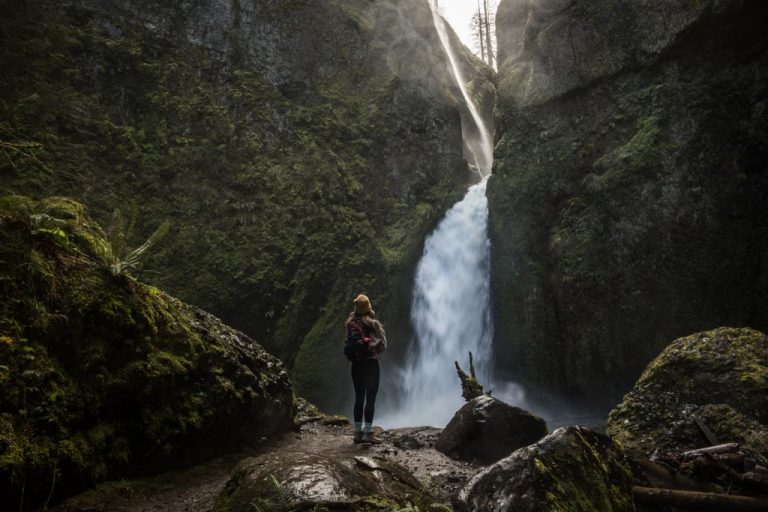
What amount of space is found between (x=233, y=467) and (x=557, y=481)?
319cm

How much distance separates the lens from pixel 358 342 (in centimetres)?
603

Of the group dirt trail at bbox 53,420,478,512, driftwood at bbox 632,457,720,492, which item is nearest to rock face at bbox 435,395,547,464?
dirt trail at bbox 53,420,478,512

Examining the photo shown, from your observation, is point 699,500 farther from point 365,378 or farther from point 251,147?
point 251,147

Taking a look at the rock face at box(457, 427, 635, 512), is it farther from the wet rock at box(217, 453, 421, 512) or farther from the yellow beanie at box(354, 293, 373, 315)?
the yellow beanie at box(354, 293, 373, 315)

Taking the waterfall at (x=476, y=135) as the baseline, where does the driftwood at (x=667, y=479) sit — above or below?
below

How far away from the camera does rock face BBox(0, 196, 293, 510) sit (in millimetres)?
2949

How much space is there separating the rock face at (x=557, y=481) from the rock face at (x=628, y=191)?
30.7ft

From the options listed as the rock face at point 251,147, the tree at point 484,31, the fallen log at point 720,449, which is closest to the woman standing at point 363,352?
the fallen log at point 720,449

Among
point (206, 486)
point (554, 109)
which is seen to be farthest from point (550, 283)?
point (206, 486)

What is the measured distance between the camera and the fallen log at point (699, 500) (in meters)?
3.82

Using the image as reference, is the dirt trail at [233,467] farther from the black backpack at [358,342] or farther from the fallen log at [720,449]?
the fallen log at [720,449]

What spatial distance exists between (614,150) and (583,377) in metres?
6.95

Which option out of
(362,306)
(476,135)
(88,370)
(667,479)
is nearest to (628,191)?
(667,479)

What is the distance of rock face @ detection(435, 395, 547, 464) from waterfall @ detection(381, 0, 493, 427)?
22.2 ft
